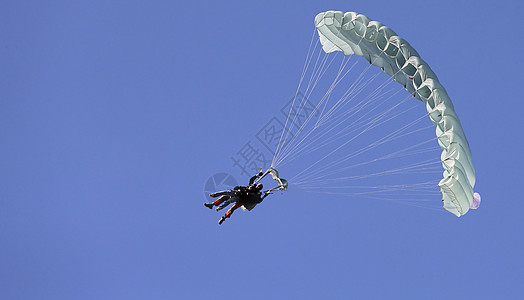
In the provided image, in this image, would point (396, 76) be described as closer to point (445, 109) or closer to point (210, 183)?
point (445, 109)

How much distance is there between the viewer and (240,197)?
22.2 metres

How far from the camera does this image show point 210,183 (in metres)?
23.2

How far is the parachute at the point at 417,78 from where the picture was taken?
69.5ft

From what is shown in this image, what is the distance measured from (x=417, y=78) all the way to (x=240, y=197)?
5621mm

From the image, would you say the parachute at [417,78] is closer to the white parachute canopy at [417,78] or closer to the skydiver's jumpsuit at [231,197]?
the white parachute canopy at [417,78]

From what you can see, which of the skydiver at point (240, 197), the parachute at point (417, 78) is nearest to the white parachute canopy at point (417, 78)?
the parachute at point (417, 78)

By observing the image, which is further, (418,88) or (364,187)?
(418,88)

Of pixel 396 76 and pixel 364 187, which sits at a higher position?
pixel 396 76

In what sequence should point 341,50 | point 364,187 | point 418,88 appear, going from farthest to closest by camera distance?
point 341,50, point 418,88, point 364,187

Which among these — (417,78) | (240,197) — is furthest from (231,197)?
(417,78)

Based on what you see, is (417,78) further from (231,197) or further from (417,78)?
(231,197)

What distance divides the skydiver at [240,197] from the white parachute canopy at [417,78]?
10.9 feet

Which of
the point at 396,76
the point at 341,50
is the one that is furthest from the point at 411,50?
the point at 341,50

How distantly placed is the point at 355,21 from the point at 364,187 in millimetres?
4875
